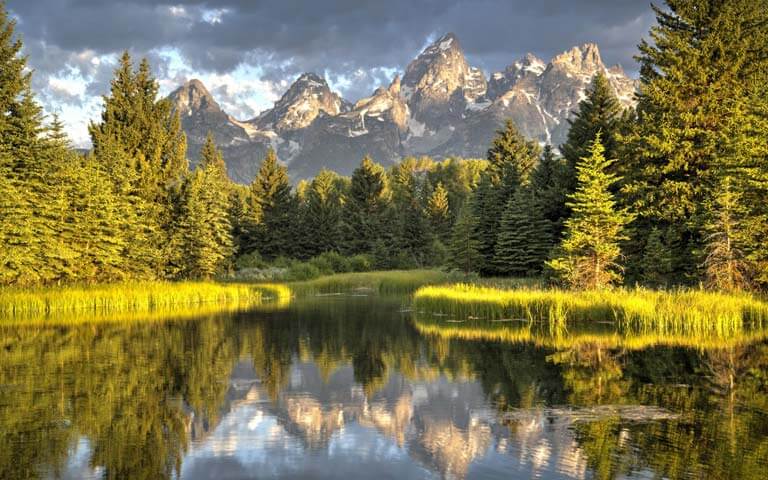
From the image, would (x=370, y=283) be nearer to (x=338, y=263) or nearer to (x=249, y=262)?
(x=338, y=263)

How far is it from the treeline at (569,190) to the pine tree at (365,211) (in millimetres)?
28646

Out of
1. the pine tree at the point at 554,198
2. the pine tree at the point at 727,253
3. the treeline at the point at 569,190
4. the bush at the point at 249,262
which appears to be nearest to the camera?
the pine tree at the point at 727,253

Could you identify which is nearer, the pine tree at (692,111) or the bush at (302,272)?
the pine tree at (692,111)

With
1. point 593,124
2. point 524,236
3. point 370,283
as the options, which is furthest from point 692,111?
point 370,283

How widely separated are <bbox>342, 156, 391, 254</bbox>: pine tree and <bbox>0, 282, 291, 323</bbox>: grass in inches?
1610

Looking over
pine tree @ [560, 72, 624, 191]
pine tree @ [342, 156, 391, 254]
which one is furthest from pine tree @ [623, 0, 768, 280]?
pine tree @ [342, 156, 391, 254]

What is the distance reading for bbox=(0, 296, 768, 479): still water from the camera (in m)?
10.2

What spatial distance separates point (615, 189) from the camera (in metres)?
42.5

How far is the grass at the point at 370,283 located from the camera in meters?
57.4

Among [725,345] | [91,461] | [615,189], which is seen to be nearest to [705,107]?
[615,189]

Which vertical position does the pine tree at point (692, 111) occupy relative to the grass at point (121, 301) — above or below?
above

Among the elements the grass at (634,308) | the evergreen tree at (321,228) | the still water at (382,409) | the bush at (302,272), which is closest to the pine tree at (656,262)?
the grass at (634,308)

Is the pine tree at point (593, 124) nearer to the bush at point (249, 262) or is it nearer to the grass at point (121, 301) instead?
the grass at point (121, 301)

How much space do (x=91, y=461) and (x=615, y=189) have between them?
38.5 metres
